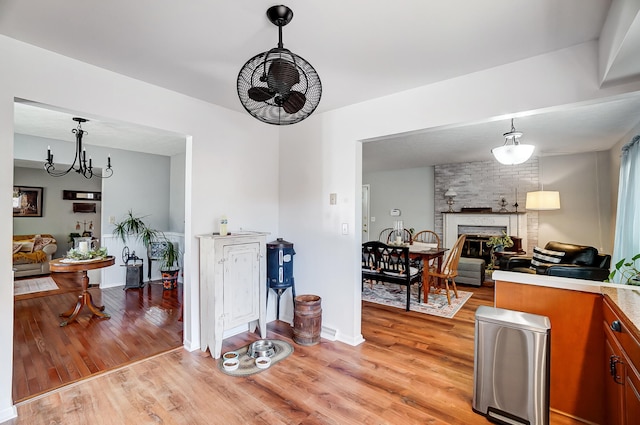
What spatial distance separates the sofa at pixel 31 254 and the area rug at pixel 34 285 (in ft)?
0.91

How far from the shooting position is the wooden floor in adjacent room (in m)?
2.30

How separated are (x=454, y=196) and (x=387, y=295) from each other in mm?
3125

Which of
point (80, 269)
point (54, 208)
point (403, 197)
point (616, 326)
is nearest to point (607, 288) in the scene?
point (616, 326)

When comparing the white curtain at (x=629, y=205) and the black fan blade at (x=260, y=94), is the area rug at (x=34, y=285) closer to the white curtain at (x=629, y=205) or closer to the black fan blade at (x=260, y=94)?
the black fan blade at (x=260, y=94)

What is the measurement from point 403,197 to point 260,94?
6.11 m

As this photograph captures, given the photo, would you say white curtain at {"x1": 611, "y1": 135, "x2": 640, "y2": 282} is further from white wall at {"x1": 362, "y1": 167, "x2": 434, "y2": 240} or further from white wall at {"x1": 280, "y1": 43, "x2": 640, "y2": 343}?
white wall at {"x1": 362, "y1": 167, "x2": 434, "y2": 240}

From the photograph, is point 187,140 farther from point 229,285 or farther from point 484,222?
point 484,222

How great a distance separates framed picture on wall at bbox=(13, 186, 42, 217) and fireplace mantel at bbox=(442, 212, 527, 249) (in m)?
9.37

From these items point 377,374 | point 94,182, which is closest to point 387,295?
point 377,374

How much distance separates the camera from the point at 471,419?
1.82 meters

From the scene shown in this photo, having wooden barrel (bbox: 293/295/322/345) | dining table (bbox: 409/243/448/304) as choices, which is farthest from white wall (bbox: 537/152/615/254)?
wooden barrel (bbox: 293/295/322/345)

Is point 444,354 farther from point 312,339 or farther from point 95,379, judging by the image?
point 95,379

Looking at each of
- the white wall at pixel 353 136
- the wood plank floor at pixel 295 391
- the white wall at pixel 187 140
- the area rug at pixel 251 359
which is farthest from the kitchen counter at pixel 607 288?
the white wall at pixel 187 140

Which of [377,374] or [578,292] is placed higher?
[578,292]
